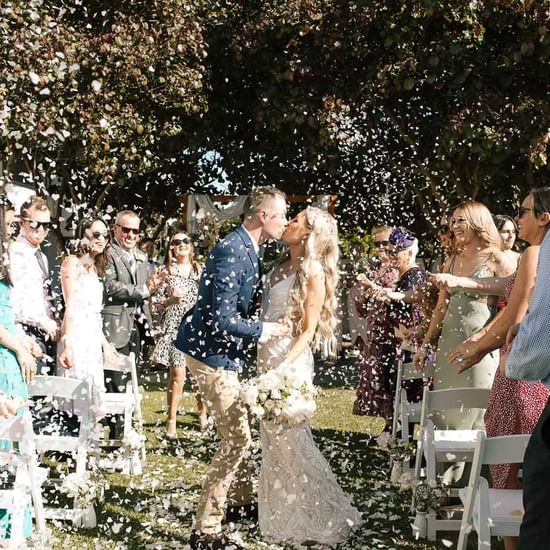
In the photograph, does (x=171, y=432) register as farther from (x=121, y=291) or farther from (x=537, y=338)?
(x=537, y=338)

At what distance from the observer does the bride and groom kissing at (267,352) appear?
4645mm

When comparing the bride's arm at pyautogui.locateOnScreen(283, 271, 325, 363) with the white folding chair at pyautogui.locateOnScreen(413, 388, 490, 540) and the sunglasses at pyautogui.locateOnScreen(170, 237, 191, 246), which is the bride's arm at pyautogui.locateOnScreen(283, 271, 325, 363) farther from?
the sunglasses at pyautogui.locateOnScreen(170, 237, 191, 246)

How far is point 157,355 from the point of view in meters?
8.37

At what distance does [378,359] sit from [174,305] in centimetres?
207

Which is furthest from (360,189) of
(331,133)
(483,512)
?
(483,512)

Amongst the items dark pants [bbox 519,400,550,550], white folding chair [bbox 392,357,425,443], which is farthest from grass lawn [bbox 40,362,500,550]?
dark pants [bbox 519,400,550,550]

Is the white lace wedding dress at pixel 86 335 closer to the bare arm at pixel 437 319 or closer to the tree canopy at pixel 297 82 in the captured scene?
the bare arm at pixel 437 319

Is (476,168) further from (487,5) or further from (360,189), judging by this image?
(360,189)

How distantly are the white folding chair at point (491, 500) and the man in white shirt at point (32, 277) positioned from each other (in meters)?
3.58

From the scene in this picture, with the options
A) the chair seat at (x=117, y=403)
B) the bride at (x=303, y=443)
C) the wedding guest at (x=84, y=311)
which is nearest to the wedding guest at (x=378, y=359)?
the chair seat at (x=117, y=403)

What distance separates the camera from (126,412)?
6676mm

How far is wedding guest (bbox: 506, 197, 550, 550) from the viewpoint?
2.43 m

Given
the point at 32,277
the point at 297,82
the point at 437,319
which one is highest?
the point at 297,82

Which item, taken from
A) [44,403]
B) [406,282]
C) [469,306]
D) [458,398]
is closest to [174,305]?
[406,282]
